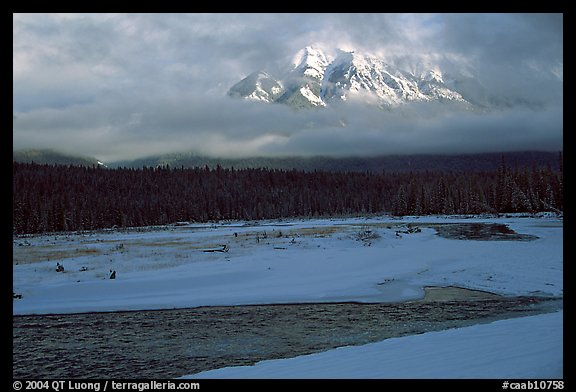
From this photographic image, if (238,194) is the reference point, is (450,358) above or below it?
below

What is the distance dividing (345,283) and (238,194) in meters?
120

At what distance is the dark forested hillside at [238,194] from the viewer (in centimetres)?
9256

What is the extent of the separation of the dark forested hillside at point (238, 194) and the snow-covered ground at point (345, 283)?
4399 centimetres

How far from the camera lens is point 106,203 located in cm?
11538

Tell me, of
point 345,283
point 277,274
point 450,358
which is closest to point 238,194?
point 277,274

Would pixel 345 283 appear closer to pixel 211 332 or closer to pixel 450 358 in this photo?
pixel 211 332

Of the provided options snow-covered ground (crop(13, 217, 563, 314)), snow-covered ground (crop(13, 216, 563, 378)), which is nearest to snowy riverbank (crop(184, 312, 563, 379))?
snow-covered ground (crop(13, 216, 563, 378))

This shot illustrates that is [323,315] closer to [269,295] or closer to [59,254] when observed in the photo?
[269,295]

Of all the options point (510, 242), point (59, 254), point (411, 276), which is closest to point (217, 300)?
point (411, 276)

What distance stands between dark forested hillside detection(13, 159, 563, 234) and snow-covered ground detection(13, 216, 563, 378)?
44.0 metres

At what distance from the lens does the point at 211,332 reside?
16.9 metres

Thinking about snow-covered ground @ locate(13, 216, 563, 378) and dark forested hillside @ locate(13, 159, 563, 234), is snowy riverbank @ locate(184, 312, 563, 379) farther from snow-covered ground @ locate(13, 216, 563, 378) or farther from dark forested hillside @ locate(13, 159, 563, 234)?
dark forested hillside @ locate(13, 159, 563, 234)

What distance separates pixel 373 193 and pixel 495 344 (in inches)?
5676

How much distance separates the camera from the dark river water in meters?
13.4
